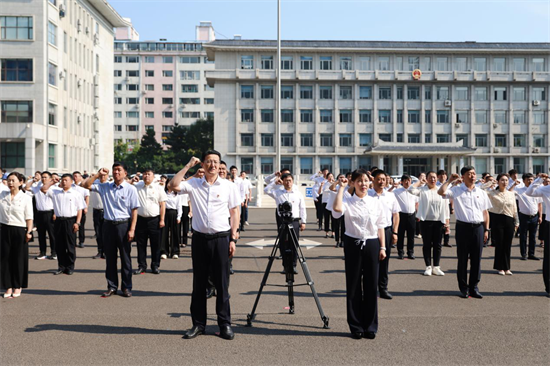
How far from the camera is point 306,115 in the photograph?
6788cm

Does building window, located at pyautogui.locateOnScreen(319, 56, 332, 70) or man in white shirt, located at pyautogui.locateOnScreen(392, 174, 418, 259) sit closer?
man in white shirt, located at pyautogui.locateOnScreen(392, 174, 418, 259)

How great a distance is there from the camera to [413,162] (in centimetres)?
6750

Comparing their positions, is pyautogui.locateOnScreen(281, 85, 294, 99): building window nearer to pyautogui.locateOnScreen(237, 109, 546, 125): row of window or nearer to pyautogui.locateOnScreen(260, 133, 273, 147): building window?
pyautogui.locateOnScreen(237, 109, 546, 125): row of window

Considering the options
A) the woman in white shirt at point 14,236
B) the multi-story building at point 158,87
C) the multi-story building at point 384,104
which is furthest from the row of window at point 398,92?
the woman in white shirt at point 14,236

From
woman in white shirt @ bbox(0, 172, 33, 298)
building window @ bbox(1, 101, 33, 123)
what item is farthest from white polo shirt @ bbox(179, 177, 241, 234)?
building window @ bbox(1, 101, 33, 123)

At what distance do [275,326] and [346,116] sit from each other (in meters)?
62.3

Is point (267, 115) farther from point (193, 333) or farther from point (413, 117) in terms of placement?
point (193, 333)

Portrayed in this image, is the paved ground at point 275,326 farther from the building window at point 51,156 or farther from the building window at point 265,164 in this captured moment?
the building window at point 265,164

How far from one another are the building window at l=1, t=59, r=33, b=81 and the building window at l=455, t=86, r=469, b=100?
47268 millimetres

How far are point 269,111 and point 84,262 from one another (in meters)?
55.6

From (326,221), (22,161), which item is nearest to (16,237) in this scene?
(326,221)

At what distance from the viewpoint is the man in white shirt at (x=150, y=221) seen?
11.6m

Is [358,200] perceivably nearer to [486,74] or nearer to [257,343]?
[257,343]

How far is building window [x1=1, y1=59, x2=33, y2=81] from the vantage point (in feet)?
151
